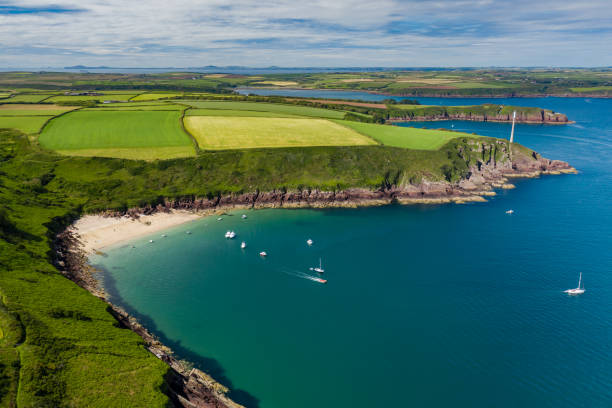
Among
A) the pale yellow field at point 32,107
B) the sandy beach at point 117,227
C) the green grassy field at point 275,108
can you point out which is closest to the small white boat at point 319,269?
the sandy beach at point 117,227

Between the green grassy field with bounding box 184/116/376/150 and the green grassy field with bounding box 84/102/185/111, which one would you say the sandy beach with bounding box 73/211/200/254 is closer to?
the green grassy field with bounding box 184/116/376/150

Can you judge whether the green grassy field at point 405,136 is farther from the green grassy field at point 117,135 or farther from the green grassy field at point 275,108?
the green grassy field at point 117,135

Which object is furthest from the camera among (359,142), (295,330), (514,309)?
(359,142)

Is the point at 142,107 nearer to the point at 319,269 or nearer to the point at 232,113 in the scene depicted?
the point at 232,113

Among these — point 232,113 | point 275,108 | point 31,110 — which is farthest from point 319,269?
point 31,110

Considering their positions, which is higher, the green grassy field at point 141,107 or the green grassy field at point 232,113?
the green grassy field at point 141,107

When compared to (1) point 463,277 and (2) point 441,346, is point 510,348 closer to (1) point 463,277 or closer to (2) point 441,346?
(2) point 441,346

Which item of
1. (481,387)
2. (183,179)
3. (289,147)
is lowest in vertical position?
(481,387)

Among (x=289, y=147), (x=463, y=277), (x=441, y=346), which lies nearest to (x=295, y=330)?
(x=441, y=346)
